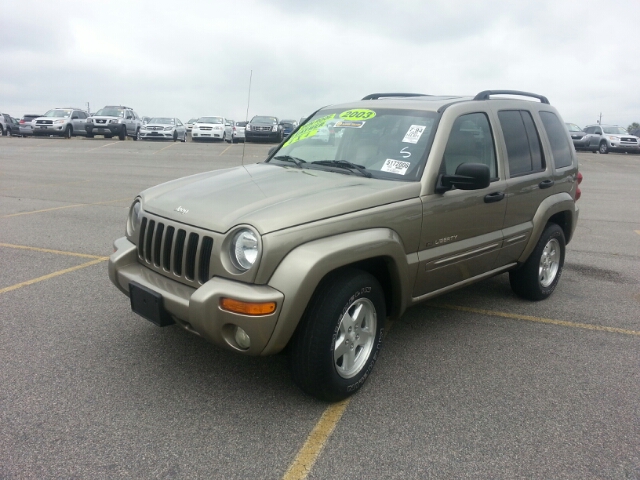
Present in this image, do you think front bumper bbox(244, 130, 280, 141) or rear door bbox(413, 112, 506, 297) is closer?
rear door bbox(413, 112, 506, 297)

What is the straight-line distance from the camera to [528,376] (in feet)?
12.2

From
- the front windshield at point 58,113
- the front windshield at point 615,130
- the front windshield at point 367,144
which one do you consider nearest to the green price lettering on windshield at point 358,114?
the front windshield at point 367,144

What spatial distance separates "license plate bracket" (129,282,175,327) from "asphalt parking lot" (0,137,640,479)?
0.46 metres

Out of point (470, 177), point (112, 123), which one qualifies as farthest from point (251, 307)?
point (112, 123)

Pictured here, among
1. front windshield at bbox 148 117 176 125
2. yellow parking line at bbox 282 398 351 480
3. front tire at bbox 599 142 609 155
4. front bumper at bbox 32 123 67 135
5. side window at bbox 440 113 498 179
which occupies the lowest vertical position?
yellow parking line at bbox 282 398 351 480

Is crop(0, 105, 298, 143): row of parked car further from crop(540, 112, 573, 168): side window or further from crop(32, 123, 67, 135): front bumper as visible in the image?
crop(540, 112, 573, 168): side window

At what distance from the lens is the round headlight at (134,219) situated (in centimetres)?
375

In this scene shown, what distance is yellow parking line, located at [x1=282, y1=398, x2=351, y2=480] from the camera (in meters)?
2.69

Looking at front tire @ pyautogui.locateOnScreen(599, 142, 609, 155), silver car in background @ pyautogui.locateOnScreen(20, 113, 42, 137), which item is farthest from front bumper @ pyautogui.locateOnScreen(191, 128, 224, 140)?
front tire @ pyautogui.locateOnScreen(599, 142, 609, 155)

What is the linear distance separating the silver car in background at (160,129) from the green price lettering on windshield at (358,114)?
2899 cm

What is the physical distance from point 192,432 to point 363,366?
1106 mm

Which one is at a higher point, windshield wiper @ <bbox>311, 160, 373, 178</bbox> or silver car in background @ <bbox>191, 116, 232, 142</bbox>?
silver car in background @ <bbox>191, 116, 232, 142</bbox>

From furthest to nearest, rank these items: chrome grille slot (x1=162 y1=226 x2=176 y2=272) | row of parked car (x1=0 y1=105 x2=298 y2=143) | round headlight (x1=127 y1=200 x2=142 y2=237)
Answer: row of parked car (x1=0 y1=105 x2=298 y2=143)
round headlight (x1=127 y1=200 x2=142 y2=237)
chrome grille slot (x1=162 y1=226 x2=176 y2=272)

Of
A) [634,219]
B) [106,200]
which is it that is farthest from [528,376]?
[106,200]
